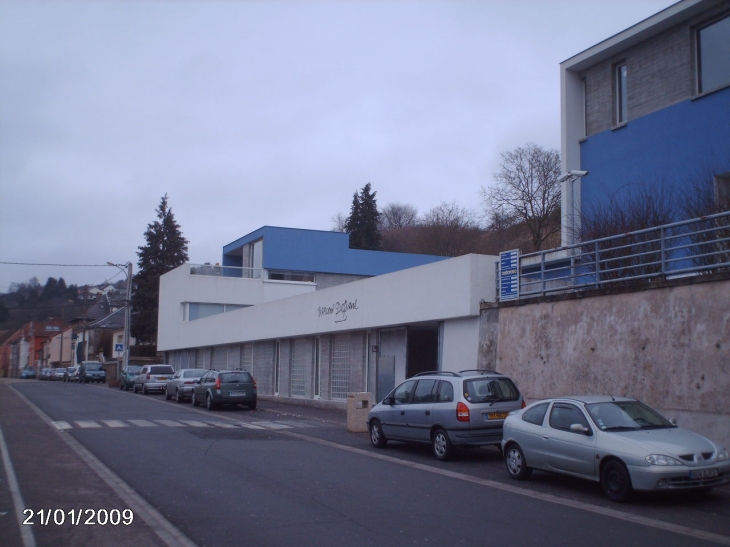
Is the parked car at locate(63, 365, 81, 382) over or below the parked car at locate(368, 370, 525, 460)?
below

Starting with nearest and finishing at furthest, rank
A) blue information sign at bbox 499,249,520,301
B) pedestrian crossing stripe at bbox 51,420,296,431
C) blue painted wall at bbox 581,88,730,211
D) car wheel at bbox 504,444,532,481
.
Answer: car wheel at bbox 504,444,532,481
blue information sign at bbox 499,249,520,301
blue painted wall at bbox 581,88,730,211
pedestrian crossing stripe at bbox 51,420,296,431

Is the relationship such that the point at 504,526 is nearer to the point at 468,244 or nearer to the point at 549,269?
the point at 549,269

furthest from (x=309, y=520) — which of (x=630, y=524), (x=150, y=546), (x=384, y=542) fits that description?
(x=630, y=524)

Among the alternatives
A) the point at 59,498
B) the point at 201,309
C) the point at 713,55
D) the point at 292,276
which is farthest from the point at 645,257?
the point at 201,309

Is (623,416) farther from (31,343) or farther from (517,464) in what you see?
(31,343)

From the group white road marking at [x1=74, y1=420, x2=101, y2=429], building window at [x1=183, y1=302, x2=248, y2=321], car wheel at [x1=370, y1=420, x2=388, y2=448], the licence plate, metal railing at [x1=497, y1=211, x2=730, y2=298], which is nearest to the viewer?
the licence plate

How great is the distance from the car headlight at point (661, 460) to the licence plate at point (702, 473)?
20 cm

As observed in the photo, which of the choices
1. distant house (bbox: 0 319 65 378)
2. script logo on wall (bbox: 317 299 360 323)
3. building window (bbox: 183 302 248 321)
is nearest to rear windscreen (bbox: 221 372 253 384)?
script logo on wall (bbox: 317 299 360 323)

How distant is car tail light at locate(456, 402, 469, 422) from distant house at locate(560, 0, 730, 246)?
8.21m

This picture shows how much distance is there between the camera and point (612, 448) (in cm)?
998

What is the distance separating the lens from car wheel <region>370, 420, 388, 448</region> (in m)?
16.4

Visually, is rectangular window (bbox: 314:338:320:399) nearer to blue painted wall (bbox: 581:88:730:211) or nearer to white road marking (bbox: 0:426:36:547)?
blue painted wall (bbox: 581:88:730:211)

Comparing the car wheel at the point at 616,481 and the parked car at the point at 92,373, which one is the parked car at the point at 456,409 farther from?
the parked car at the point at 92,373

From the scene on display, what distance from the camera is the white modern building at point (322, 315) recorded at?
20.8 metres
